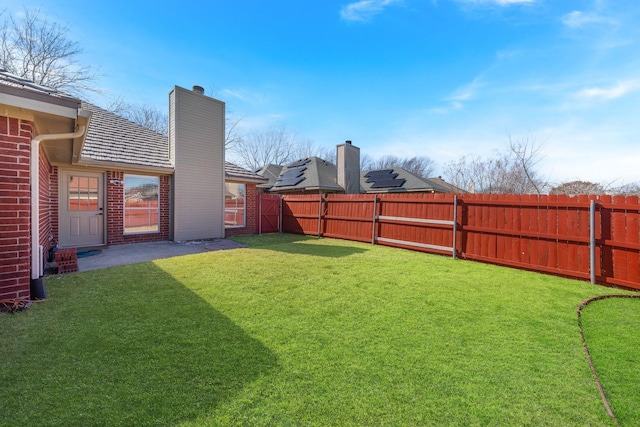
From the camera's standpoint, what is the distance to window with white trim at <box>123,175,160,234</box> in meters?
8.73

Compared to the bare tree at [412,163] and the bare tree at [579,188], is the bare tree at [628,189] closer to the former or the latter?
the bare tree at [579,188]

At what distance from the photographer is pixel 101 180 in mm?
8125

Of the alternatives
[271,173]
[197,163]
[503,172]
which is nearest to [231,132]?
[271,173]

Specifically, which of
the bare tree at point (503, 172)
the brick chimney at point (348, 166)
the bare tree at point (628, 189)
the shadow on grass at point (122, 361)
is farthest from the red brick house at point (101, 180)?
the bare tree at point (628, 189)

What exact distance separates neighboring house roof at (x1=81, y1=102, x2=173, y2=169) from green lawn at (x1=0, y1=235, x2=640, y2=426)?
485cm

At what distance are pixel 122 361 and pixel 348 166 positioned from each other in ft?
52.2

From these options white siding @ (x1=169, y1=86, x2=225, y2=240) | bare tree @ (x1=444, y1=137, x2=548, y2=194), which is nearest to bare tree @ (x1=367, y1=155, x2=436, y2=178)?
bare tree @ (x1=444, y1=137, x2=548, y2=194)

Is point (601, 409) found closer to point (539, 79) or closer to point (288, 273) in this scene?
point (288, 273)

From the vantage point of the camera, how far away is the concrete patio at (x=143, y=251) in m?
6.17

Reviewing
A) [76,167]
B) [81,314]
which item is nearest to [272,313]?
[81,314]

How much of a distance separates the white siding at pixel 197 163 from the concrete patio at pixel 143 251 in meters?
0.73

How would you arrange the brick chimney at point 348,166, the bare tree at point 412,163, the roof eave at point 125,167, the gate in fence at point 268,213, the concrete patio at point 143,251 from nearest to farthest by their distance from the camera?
1. the concrete patio at point 143,251
2. the roof eave at point 125,167
3. the gate in fence at point 268,213
4. the brick chimney at point 348,166
5. the bare tree at point 412,163

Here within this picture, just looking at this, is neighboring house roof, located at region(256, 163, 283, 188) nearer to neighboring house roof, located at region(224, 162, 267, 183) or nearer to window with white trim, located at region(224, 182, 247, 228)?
neighboring house roof, located at region(224, 162, 267, 183)

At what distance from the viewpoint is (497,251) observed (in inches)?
260
